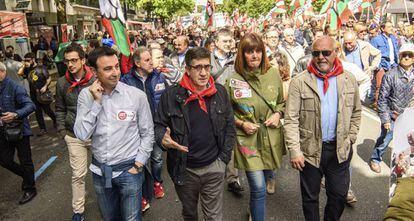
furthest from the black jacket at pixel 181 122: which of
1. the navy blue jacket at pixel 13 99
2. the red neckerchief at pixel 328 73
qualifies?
the navy blue jacket at pixel 13 99

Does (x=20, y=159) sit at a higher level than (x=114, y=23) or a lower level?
lower

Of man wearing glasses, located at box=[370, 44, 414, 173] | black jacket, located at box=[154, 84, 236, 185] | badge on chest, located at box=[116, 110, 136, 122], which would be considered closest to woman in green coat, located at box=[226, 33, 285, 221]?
black jacket, located at box=[154, 84, 236, 185]

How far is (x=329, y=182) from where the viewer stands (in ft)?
10.6

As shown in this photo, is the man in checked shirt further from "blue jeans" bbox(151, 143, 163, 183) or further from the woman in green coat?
"blue jeans" bbox(151, 143, 163, 183)

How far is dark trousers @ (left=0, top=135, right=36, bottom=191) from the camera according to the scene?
175 inches

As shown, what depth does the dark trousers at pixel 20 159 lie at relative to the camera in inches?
175

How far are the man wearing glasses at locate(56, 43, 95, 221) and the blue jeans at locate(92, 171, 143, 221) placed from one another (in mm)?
937

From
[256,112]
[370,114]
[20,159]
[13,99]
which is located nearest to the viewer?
[256,112]

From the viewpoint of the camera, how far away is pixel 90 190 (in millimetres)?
4867

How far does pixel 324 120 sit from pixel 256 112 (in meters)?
0.60

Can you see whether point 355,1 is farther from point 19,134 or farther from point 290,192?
point 19,134

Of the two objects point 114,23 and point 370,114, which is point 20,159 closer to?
point 114,23

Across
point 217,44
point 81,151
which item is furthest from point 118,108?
point 217,44

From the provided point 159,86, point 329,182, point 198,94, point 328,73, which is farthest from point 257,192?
point 159,86
